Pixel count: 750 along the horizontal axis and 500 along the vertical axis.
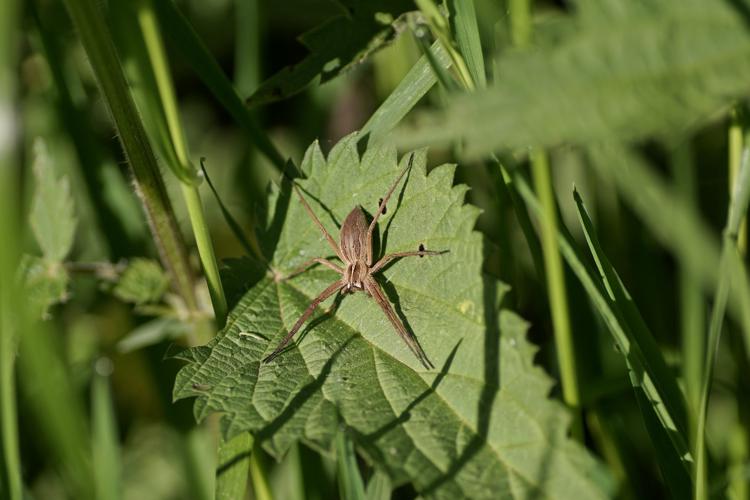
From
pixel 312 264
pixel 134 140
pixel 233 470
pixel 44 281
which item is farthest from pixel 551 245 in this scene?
pixel 44 281

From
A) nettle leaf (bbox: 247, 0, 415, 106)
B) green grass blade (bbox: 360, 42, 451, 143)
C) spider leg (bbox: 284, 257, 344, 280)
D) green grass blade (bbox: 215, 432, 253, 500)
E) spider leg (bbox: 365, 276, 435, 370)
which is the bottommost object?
green grass blade (bbox: 215, 432, 253, 500)

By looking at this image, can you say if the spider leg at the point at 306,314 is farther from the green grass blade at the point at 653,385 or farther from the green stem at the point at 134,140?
the green grass blade at the point at 653,385

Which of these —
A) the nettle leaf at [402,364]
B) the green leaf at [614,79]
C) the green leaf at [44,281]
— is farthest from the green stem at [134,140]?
the green leaf at [614,79]

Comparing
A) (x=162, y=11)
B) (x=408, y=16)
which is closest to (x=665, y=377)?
(x=408, y=16)

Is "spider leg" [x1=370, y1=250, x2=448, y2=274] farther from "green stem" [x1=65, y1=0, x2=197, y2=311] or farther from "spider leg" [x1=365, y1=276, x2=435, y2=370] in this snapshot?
"green stem" [x1=65, y1=0, x2=197, y2=311]

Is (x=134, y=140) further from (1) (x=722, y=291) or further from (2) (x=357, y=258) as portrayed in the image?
(1) (x=722, y=291)

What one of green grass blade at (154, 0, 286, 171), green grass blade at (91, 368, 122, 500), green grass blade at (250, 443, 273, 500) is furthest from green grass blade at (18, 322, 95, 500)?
green grass blade at (154, 0, 286, 171)
